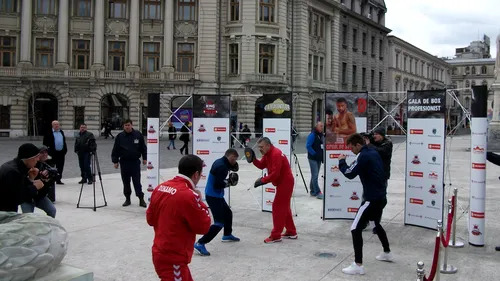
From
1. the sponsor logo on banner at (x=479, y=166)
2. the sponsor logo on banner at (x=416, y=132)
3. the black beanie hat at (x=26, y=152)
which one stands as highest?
the sponsor logo on banner at (x=416, y=132)

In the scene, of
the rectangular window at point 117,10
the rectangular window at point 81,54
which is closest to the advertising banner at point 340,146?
the rectangular window at point 81,54

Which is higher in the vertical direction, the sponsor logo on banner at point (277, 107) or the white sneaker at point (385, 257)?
the sponsor logo on banner at point (277, 107)

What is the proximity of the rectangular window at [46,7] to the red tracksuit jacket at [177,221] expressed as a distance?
138ft

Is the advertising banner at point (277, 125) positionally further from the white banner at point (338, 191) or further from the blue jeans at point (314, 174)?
the blue jeans at point (314, 174)

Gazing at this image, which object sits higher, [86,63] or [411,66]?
[411,66]

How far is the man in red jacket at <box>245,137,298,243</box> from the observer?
7793mm

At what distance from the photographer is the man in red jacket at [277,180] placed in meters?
7.79

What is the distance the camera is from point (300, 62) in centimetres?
4609

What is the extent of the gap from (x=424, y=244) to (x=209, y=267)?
3.75 meters

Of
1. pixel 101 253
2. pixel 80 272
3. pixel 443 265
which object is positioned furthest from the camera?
pixel 101 253

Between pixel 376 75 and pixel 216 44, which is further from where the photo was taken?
pixel 376 75

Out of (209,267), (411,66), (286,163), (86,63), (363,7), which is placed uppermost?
(363,7)

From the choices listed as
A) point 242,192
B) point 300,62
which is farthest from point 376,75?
point 242,192

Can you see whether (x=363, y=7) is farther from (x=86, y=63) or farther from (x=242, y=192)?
(x=242, y=192)
